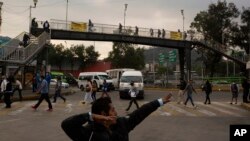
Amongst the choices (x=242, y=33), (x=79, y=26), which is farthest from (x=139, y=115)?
(x=242, y=33)

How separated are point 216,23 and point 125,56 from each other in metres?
25.5

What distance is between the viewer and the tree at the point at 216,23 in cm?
8219

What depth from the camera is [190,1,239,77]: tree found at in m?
82.2

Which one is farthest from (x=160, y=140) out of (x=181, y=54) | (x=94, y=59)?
(x=94, y=59)

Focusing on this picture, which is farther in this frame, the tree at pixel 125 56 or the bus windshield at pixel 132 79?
the tree at pixel 125 56

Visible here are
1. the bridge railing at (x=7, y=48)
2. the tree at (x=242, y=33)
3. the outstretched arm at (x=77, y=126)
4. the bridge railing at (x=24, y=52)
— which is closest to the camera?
the outstretched arm at (x=77, y=126)

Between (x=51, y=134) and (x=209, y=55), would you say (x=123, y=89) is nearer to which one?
(x=51, y=134)

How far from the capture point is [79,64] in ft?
348

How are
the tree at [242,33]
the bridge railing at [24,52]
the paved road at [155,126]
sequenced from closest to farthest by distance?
the paved road at [155,126]
the bridge railing at [24,52]
the tree at [242,33]

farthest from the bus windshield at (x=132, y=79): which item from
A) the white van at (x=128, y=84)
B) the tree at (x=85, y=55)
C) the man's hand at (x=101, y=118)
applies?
the tree at (x=85, y=55)

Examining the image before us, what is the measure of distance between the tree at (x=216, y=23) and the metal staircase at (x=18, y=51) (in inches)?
1777

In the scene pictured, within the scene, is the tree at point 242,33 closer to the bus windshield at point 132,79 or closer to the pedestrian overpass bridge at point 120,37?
the pedestrian overpass bridge at point 120,37

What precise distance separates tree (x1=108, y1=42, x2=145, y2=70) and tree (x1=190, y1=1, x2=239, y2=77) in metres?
21.2

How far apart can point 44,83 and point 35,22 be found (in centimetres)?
2828
